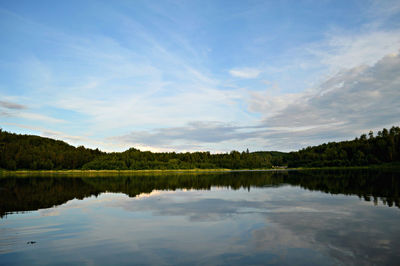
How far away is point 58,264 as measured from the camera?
12.2m

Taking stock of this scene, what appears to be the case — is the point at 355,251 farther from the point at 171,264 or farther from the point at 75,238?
the point at 75,238

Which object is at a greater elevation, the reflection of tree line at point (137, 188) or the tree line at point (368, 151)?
the tree line at point (368, 151)

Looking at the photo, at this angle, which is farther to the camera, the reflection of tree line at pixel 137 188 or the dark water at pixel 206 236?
the reflection of tree line at pixel 137 188

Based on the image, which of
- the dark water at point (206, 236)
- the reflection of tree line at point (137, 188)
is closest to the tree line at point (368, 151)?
the reflection of tree line at point (137, 188)

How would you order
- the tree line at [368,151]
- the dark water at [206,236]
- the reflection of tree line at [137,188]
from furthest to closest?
the tree line at [368,151] < the reflection of tree line at [137,188] < the dark water at [206,236]

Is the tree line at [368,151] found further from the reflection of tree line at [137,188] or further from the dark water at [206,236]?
the dark water at [206,236]

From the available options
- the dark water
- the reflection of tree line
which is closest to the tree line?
the reflection of tree line

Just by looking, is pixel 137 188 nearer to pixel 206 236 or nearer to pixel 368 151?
pixel 206 236

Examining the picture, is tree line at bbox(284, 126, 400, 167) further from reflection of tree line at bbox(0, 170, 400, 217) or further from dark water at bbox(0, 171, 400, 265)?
dark water at bbox(0, 171, 400, 265)

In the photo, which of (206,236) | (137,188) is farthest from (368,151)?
(206,236)

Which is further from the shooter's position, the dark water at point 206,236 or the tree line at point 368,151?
the tree line at point 368,151

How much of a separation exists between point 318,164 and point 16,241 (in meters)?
209

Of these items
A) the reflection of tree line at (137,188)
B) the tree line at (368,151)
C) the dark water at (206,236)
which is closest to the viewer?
the dark water at (206,236)

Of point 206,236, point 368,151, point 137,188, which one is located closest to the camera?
point 206,236
